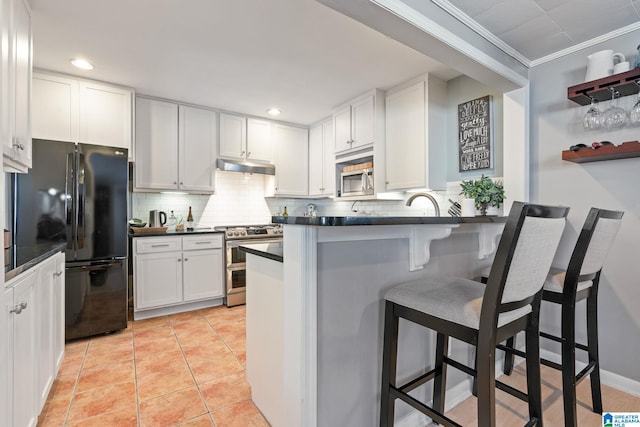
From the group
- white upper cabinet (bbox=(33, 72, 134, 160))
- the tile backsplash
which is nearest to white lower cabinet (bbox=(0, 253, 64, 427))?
white upper cabinet (bbox=(33, 72, 134, 160))

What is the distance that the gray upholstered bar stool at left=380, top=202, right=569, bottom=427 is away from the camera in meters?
0.97

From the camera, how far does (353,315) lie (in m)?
1.32

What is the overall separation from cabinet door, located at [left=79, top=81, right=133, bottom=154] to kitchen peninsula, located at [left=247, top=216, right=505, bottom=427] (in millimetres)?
2394

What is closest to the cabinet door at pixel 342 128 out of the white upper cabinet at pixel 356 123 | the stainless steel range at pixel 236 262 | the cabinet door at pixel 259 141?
the white upper cabinet at pixel 356 123

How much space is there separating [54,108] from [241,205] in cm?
215

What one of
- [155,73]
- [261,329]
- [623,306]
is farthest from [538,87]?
[155,73]

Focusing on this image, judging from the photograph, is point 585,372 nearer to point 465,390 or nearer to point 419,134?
point 465,390

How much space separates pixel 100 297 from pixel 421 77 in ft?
11.6

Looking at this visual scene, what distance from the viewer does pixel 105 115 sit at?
2.96 m

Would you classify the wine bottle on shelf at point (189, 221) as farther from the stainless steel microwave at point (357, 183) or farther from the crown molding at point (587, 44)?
the crown molding at point (587, 44)

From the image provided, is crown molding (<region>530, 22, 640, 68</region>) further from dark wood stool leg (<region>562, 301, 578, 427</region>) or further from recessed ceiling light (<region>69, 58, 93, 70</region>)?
recessed ceiling light (<region>69, 58, 93, 70</region>)

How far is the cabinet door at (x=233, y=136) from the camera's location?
149 inches

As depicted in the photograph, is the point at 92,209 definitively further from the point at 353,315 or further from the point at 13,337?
the point at 353,315

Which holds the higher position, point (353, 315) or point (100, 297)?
point (353, 315)
